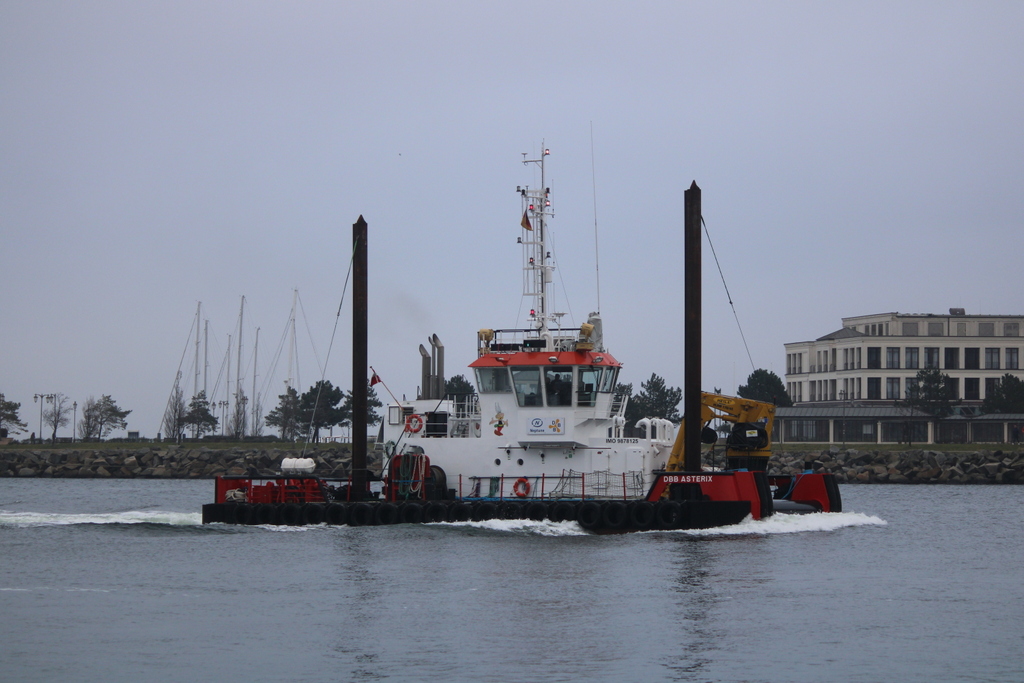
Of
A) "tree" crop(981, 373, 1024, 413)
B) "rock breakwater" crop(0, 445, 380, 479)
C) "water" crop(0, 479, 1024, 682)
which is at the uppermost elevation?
"tree" crop(981, 373, 1024, 413)

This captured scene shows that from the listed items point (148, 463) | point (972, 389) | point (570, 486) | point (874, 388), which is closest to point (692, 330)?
point (570, 486)

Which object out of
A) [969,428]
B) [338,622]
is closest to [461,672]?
[338,622]

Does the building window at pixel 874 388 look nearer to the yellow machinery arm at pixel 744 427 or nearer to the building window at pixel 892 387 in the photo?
the building window at pixel 892 387

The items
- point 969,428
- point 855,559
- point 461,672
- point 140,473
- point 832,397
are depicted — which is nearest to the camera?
point 461,672

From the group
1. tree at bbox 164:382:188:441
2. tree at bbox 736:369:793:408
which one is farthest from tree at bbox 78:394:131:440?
tree at bbox 736:369:793:408

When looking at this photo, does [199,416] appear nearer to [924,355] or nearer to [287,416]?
[287,416]

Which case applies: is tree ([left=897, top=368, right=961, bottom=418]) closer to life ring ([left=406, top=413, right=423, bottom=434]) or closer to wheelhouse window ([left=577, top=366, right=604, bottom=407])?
wheelhouse window ([left=577, top=366, right=604, bottom=407])

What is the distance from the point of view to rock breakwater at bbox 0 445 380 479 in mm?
64875

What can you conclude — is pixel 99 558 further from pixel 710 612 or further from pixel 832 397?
pixel 832 397

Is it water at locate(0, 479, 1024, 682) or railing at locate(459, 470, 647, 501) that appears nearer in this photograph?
water at locate(0, 479, 1024, 682)

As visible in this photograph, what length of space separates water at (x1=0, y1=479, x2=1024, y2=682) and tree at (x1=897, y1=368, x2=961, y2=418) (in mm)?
53242

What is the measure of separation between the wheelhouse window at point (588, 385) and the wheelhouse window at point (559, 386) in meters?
0.24

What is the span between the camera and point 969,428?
85.1 metres

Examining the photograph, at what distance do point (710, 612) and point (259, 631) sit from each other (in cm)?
667
